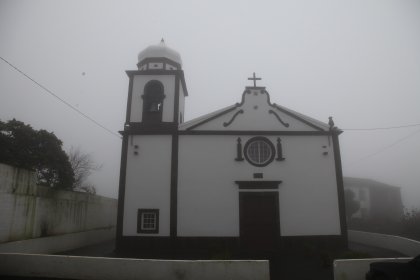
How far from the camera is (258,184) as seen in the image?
16.6m

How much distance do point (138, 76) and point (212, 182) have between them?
7.16 m

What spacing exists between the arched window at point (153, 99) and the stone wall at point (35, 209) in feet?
20.8

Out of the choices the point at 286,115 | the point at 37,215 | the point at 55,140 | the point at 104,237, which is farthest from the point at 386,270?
the point at 55,140

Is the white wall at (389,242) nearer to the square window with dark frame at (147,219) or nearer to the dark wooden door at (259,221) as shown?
the dark wooden door at (259,221)

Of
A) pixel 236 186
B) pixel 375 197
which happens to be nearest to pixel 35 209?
pixel 236 186

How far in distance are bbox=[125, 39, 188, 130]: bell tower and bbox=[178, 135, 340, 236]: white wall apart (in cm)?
170

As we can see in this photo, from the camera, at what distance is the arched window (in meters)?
17.8

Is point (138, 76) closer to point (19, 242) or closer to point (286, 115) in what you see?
point (286, 115)

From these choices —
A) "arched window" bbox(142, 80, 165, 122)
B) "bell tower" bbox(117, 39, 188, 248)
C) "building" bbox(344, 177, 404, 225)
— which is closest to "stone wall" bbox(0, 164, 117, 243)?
"bell tower" bbox(117, 39, 188, 248)

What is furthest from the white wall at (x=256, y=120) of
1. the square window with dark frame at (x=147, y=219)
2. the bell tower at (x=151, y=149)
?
the square window with dark frame at (x=147, y=219)

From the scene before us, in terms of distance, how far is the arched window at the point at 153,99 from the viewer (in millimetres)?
17750

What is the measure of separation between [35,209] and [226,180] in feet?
30.0

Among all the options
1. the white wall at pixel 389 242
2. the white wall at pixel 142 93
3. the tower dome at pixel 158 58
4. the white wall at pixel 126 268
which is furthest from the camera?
the tower dome at pixel 158 58

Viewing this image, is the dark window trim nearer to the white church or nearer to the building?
the white church
